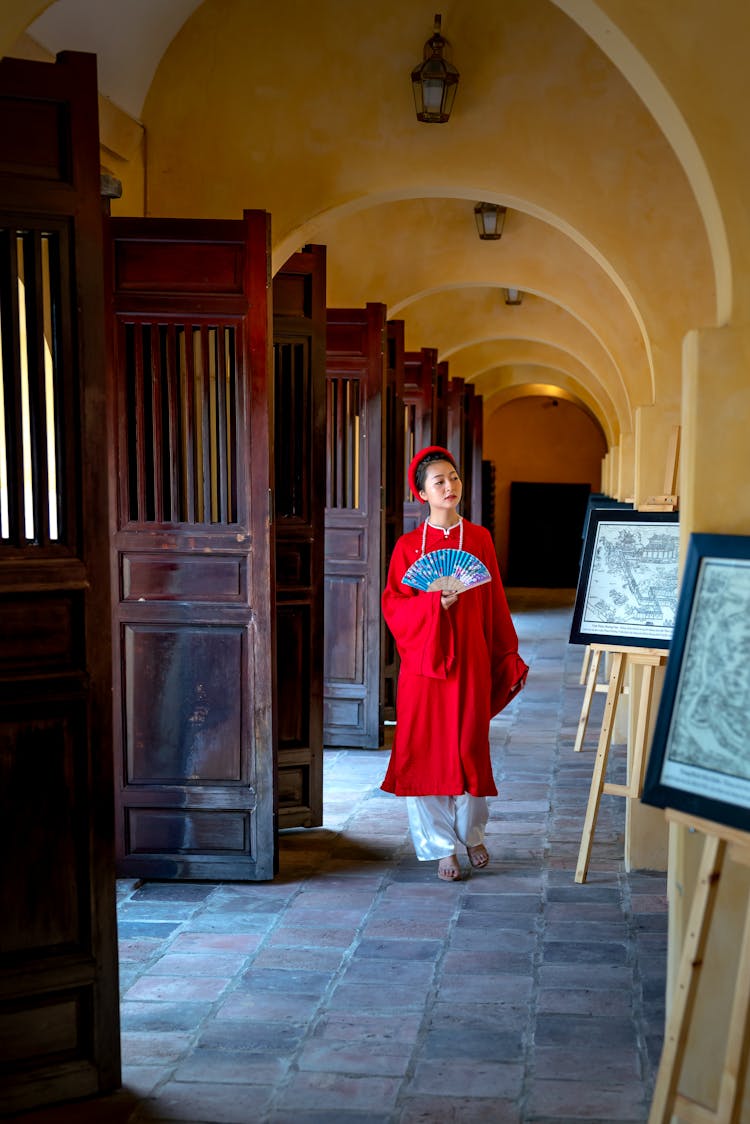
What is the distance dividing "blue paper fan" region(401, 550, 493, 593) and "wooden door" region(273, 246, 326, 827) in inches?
40.7

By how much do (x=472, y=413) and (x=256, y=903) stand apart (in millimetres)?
14320

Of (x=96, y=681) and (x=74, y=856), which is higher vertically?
(x=96, y=681)

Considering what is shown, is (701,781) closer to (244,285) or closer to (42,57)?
(244,285)

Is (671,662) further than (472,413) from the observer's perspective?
No

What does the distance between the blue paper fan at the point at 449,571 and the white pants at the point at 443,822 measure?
985mm

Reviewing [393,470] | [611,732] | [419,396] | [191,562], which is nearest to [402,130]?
[191,562]

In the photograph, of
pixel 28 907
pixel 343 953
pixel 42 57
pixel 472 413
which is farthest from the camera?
pixel 472 413

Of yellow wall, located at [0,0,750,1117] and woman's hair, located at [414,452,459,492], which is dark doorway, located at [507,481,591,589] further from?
woman's hair, located at [414,452,459,492]

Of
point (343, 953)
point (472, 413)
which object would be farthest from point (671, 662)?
point (472, 413)

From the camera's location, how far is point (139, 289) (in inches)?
215

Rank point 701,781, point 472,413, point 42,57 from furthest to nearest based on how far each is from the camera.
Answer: point 472,413 < point 42,57 < point 701,781

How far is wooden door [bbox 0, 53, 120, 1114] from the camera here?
3449 mm

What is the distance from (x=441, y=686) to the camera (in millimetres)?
5715

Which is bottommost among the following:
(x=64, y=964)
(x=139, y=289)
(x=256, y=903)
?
(x=256, y=903)
